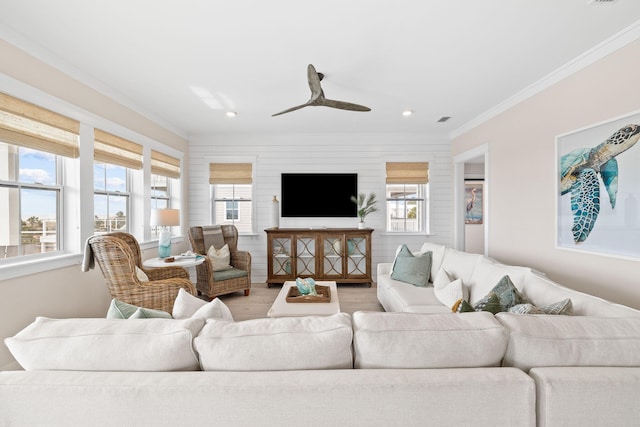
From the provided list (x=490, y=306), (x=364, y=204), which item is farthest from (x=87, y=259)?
(x=364, y=204)

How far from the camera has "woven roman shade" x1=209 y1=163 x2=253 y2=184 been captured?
508cm

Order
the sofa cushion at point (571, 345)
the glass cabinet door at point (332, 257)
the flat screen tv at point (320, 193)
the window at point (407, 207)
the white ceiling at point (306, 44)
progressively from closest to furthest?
the sofa cushion at point (571, 345)
the white ceiling at point (306, 44)
the glass cabinet door at point (332, 257)
the flat screen tv at point (320, 193)
the window at point (407, 207)

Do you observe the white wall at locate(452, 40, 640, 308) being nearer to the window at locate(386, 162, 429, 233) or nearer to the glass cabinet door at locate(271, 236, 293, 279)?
the window at locate(386, 162, 429, 233)

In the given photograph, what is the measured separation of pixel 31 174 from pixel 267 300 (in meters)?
2.85

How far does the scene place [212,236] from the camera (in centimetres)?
453

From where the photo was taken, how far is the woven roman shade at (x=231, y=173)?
5.08 metres

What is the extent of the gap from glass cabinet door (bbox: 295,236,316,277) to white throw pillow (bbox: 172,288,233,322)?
→ 10.2 ft

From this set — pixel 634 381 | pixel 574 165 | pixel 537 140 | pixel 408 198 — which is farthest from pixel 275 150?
pixel 634 381

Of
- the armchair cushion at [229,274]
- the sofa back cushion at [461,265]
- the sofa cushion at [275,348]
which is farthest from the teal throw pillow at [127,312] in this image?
the armchair cushion at [229,274]

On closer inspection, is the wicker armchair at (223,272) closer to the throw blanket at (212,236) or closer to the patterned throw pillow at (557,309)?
the throw blanket at (212,236)

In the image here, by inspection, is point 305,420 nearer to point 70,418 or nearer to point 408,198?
point 70,418

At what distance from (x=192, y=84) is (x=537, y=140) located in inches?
142

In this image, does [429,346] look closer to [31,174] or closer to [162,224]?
[31,174]

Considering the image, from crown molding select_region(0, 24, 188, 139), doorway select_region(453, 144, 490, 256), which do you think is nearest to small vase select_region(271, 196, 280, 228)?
crown molding select_region(0, 24, 188, 139)
